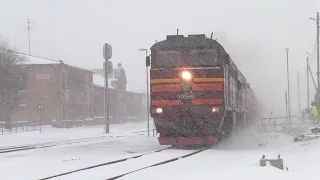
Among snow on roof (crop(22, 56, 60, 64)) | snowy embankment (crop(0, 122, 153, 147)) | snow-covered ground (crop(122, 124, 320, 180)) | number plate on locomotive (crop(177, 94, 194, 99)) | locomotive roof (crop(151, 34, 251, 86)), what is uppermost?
snow on roof (crop(22, 56, 60, 64))

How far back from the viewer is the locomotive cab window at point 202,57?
1777 cm

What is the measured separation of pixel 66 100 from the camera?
62562 millimetres

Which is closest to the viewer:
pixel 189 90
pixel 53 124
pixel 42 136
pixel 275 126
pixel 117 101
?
pixel 189 90

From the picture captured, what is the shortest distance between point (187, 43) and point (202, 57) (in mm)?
836

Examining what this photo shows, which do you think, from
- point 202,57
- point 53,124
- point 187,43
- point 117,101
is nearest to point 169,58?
point 187,43

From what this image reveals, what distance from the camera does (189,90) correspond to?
57.7ft

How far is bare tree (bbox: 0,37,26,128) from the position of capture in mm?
49625

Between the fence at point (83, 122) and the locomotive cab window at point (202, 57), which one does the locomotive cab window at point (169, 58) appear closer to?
the locomotive cab window at point (202, 57)

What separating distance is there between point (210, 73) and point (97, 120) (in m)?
59.1

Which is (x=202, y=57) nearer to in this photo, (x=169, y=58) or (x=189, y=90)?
(x=169, y=58)

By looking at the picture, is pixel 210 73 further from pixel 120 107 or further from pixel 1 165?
pixel 120 107

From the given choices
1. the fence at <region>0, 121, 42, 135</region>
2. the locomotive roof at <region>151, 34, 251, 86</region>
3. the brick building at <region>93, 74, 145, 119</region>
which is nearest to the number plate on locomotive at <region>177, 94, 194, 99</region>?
the locomotive roof at <region>151, 34, 251, 86</region>

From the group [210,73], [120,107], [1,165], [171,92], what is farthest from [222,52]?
[120,107]

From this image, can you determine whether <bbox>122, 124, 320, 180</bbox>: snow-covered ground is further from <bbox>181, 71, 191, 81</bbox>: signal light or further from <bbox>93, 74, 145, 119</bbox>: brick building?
<bbox>93, 74, 145, 119</bbox>: brick building
